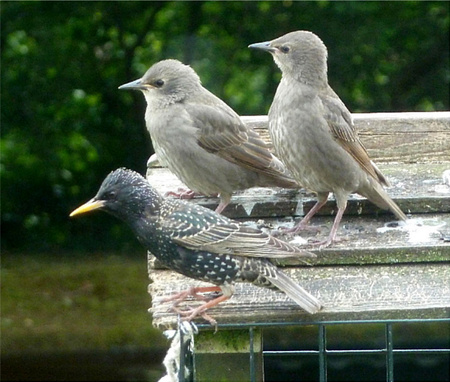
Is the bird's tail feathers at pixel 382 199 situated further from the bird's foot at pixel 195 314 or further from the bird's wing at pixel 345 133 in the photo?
the bird's foot at pixel 195 314

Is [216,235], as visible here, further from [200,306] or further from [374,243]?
[374,243]

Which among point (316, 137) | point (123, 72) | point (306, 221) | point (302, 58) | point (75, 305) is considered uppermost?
point (123, 72)

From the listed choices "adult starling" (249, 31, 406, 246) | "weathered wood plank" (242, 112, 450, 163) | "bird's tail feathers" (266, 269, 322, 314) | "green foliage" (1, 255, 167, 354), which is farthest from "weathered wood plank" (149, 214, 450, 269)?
"green foliage" (1, 255, 167, 354)

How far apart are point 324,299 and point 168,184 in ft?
5.34

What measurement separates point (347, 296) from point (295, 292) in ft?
0.63

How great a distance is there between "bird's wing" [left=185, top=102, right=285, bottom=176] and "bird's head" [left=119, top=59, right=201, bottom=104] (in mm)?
140

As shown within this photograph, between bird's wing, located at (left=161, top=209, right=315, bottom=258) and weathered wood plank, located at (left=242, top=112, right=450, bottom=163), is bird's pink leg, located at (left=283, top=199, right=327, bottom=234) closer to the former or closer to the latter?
bird's wing, located at (left=161, top=209, right=315, bottom=258)

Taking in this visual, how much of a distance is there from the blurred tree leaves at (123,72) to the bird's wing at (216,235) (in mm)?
5214

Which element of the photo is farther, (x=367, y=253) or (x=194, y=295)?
(x=367, y=253)

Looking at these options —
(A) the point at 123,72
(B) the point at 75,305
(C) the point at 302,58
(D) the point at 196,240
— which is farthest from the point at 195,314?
(A) the point at 123,72

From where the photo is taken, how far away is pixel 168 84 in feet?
15.9

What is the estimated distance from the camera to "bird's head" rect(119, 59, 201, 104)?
4836 mm

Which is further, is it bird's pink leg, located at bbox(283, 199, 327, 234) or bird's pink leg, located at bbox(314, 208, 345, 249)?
bird's pink leg, located at bbox(283, 199, 327, 234)

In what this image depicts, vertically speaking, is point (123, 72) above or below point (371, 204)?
above
